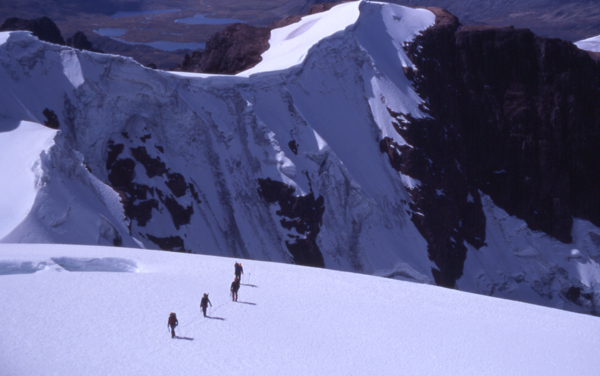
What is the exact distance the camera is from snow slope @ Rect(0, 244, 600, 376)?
9.68 m

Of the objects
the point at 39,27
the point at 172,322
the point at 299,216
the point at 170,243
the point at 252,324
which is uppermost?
the point at 39,27

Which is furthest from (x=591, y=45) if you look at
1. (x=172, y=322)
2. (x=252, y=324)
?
(x=172, y=322)

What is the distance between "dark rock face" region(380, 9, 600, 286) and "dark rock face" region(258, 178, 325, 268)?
785 centimetres

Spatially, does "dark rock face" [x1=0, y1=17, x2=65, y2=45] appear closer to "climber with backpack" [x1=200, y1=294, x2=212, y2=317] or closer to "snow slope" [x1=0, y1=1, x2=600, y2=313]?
"snow slope" [x1=0, y1=1, x2=600, y2=313]

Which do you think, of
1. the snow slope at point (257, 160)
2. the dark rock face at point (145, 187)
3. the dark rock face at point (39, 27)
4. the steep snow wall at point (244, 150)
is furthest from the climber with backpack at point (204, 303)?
the dark rock face at point (39, 27)

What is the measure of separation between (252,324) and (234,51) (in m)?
24.2

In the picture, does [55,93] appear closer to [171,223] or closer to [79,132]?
[79,132]

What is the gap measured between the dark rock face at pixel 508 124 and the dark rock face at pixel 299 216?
7.85 meters

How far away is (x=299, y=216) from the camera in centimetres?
2455

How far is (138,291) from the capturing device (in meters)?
11.8

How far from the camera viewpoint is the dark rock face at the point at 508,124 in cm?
2962

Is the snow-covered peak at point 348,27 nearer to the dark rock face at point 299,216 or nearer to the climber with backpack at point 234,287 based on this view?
the dark rock face at point 299,216

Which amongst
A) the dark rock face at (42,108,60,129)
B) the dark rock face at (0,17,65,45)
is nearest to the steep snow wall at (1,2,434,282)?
the dark rock face at (42,108,60,129)

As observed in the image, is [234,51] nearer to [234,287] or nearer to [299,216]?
[299,216]
